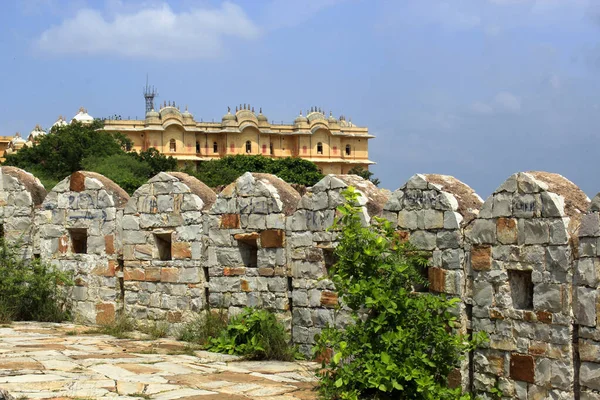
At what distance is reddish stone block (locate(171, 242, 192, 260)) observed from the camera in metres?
9.61

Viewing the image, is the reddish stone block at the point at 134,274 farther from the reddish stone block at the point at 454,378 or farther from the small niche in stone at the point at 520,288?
the small niche in stone at the point at 520,288

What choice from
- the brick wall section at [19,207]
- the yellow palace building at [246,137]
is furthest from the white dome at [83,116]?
the brick wall section at [19,207]

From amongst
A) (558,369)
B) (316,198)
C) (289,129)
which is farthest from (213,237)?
(289,129)

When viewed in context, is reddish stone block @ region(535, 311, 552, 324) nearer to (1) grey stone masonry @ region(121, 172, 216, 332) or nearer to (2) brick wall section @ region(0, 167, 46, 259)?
(1) grey stone masonry @ region(121, 172, 216, 332)

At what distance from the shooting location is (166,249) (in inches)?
398

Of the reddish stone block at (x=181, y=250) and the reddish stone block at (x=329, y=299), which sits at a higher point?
the reddish stone block at (x=181, y=250)

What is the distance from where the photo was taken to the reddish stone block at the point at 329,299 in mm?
8305

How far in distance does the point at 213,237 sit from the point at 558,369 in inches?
171

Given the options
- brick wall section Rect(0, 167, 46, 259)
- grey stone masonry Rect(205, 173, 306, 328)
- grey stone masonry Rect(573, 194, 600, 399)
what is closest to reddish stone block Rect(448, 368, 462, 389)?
grey stone masonry Rect(573, 194, 600, 399)

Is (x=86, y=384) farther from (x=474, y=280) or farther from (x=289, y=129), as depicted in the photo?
(x=289, y=129)

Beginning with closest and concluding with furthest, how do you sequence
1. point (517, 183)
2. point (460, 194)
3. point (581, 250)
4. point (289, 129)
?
point (581, 250), point (517, 183), point (460, 194), point (289, 129)

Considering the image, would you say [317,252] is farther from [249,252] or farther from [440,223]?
[440,223]

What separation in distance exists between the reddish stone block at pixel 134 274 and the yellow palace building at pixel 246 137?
186 ft

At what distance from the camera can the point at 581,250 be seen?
20.2 ft
